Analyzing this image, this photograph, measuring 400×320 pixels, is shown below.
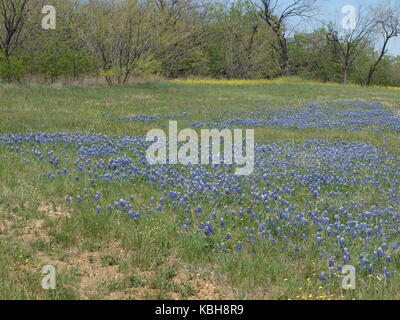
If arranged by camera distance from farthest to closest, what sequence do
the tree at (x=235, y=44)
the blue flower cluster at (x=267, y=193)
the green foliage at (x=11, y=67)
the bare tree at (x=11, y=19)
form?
the tree at (x=235, y=44)
the bare tree at (x=11, y=19)
the green foliage at (x=11, y=67)
the blue flower cluster at (x=267, y=193)

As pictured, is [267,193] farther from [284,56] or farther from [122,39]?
[284,56]

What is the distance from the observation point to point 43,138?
9.50 m

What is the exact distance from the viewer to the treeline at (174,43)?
2477 cm

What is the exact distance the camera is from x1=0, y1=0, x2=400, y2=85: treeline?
2477 cm

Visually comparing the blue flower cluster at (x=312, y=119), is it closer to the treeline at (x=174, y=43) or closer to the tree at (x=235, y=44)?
the treeline at (x=174, y=43)

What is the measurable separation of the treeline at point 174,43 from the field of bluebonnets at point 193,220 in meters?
15.3

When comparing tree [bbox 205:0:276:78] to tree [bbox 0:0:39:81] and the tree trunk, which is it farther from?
tree [bbox 0:0:39:81]

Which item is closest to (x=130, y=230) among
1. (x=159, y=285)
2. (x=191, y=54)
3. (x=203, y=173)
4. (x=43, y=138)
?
(x=159, y=285)

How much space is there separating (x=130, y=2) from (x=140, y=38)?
A: 2.10 m

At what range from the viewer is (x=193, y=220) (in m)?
5.41

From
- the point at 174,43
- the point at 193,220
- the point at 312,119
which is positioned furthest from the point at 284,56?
the point at 193,220

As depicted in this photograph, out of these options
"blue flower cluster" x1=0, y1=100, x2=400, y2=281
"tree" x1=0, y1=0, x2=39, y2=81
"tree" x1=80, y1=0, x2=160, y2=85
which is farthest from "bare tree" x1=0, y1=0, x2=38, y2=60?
"blue flower cluster" x1=0, y1=100, x2=400, y2=281

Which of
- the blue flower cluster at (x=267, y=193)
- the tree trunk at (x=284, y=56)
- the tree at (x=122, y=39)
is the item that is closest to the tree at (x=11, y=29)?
the tree at (x=122, y=39)

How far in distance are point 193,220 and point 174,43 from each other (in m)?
32.0
